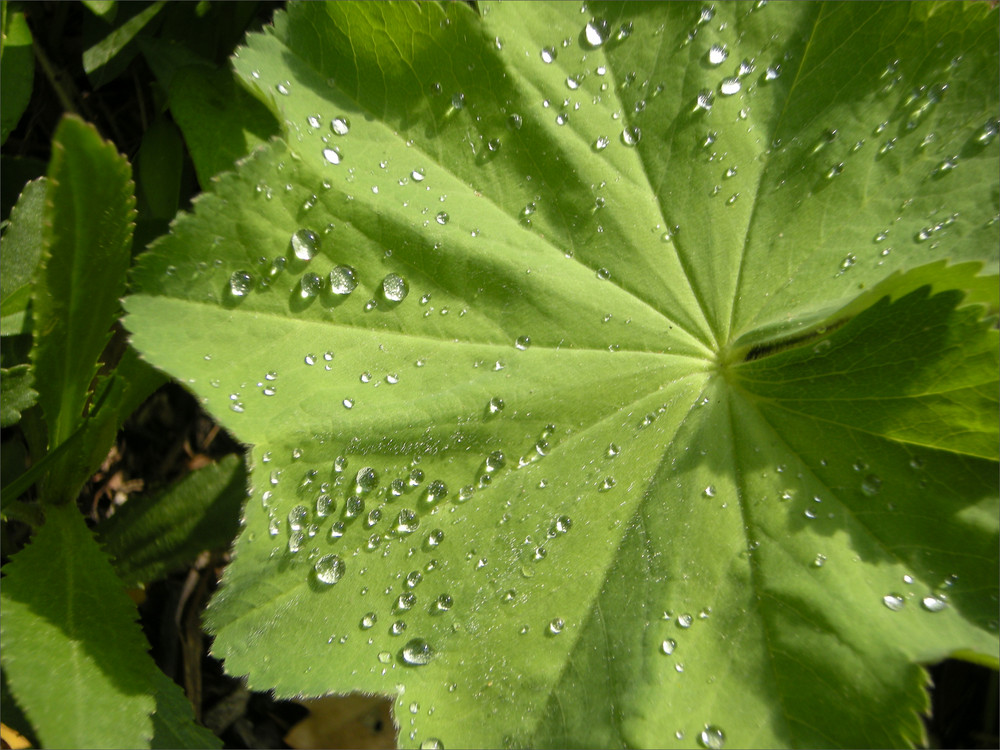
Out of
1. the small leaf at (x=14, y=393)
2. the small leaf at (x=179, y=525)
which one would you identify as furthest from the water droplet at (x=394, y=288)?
the small leaf at (x=14, y=393)

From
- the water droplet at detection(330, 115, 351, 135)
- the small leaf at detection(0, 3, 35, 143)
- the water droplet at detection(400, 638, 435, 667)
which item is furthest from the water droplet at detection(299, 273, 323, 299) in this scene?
the small leaf at detection(0, 3, 35, 143)

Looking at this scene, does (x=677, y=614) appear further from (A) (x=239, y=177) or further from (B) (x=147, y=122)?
(B) (x=147, y=122)

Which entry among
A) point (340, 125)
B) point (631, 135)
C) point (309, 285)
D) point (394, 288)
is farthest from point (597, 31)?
point (309, 285)

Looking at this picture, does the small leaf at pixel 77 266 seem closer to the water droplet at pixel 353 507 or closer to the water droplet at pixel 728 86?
the water droplet at pixel 353 507

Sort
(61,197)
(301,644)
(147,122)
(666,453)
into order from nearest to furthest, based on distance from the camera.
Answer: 1. (61,197)
2. (301,644)
3. (666,453)
4. (147,122)

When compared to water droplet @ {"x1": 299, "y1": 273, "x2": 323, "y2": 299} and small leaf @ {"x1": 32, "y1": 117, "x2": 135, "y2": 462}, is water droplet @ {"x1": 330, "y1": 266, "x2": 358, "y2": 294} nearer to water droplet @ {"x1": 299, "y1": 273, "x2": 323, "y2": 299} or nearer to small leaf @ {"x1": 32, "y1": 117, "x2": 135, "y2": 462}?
water droplet @ {"x1": 299, "y1": 273, "x2": 323, "y2": 299}

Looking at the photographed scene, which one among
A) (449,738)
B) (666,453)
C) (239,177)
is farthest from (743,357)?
(239,177)
